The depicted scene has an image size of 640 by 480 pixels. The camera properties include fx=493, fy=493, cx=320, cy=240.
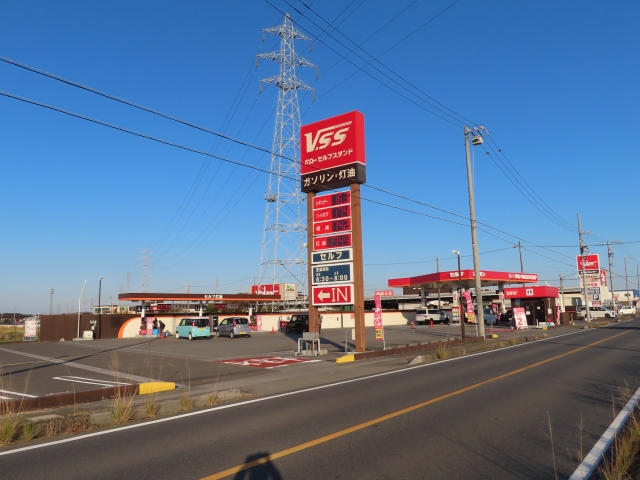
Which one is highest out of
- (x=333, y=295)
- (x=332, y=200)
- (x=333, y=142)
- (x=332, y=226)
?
(x=333, y=142)

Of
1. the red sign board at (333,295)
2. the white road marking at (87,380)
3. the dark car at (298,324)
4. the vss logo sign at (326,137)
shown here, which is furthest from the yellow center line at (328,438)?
the dark car at (298,324)

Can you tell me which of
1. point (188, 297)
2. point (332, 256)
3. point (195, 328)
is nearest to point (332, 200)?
point (332, 256)

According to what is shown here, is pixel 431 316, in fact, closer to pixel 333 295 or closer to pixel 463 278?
pixel 463 278

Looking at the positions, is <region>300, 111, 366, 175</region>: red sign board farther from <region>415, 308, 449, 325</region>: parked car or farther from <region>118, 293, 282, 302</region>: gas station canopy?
<region>415, 308, 449, 325</region>: parked car

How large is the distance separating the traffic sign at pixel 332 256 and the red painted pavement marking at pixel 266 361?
197 inches

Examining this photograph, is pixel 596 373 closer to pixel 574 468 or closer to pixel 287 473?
pixel 574 468

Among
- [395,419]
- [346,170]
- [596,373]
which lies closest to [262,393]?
[395,419]

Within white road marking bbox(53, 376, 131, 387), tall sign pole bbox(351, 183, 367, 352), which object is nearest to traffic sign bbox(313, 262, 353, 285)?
tall sign pole bbox(351, 183, 367, 352)

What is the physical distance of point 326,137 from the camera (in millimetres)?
24766

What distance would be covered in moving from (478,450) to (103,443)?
17.9 feet

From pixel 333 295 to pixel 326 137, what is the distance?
790 cm

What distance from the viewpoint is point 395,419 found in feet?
27.8

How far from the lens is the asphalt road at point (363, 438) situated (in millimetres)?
5918

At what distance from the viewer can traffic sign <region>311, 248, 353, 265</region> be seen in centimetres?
2327
